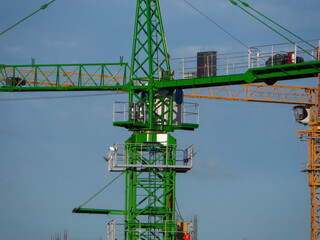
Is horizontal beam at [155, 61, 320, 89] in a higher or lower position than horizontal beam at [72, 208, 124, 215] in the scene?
higher

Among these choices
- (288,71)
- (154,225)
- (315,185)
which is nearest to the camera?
(288,71)

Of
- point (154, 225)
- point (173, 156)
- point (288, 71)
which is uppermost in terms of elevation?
point (288, 71)

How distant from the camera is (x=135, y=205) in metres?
104

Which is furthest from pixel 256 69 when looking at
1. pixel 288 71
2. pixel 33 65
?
pixel 33 65

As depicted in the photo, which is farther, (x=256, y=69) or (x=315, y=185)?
(x=315, y=185)

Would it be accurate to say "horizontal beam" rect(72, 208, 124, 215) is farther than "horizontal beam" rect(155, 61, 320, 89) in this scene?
Yes

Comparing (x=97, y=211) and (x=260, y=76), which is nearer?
(x=260, y=76)

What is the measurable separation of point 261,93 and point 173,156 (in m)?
91.5

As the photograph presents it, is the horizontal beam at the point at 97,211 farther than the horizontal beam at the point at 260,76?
Yes

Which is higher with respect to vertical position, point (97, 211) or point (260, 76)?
point (260, 76)

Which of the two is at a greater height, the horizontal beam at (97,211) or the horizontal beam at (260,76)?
the horizontal beam at (260,76)

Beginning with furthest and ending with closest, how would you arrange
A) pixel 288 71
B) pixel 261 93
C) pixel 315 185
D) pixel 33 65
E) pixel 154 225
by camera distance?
pixel 261 93 → pixel 315 185 → pixel 33 65 → pixel 154 225 → pixel 288 71

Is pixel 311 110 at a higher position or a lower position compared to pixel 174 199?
higher

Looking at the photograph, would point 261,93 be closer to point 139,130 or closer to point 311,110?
point 311,110
